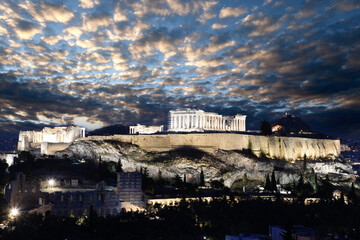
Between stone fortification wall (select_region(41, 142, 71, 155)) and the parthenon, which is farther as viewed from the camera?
the parthenon

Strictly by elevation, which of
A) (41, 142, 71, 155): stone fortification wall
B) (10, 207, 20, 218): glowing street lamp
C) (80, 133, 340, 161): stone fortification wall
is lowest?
(10, 207, 20, 218): glowing street lamp

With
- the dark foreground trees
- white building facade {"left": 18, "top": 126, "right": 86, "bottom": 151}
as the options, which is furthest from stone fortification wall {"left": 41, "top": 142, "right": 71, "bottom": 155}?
the dark foreground trees

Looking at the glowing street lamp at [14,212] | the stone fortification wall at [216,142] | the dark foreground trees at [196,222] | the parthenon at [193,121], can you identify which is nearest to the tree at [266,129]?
the stone fortification wall at [216,142]

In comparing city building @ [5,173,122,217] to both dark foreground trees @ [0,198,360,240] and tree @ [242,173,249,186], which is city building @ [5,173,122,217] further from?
tree @ [242,173,249,186]

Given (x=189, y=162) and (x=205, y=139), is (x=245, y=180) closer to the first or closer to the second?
(x=189, y=162)

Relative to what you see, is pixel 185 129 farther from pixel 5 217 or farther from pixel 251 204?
pixel 5 217

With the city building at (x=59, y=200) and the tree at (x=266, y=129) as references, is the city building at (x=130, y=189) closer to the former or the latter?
the city building at (x=59, y=200)

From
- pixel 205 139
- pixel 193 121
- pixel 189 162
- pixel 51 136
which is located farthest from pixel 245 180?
pixel 51 136

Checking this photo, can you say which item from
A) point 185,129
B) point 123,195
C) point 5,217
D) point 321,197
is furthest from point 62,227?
point 185,129
